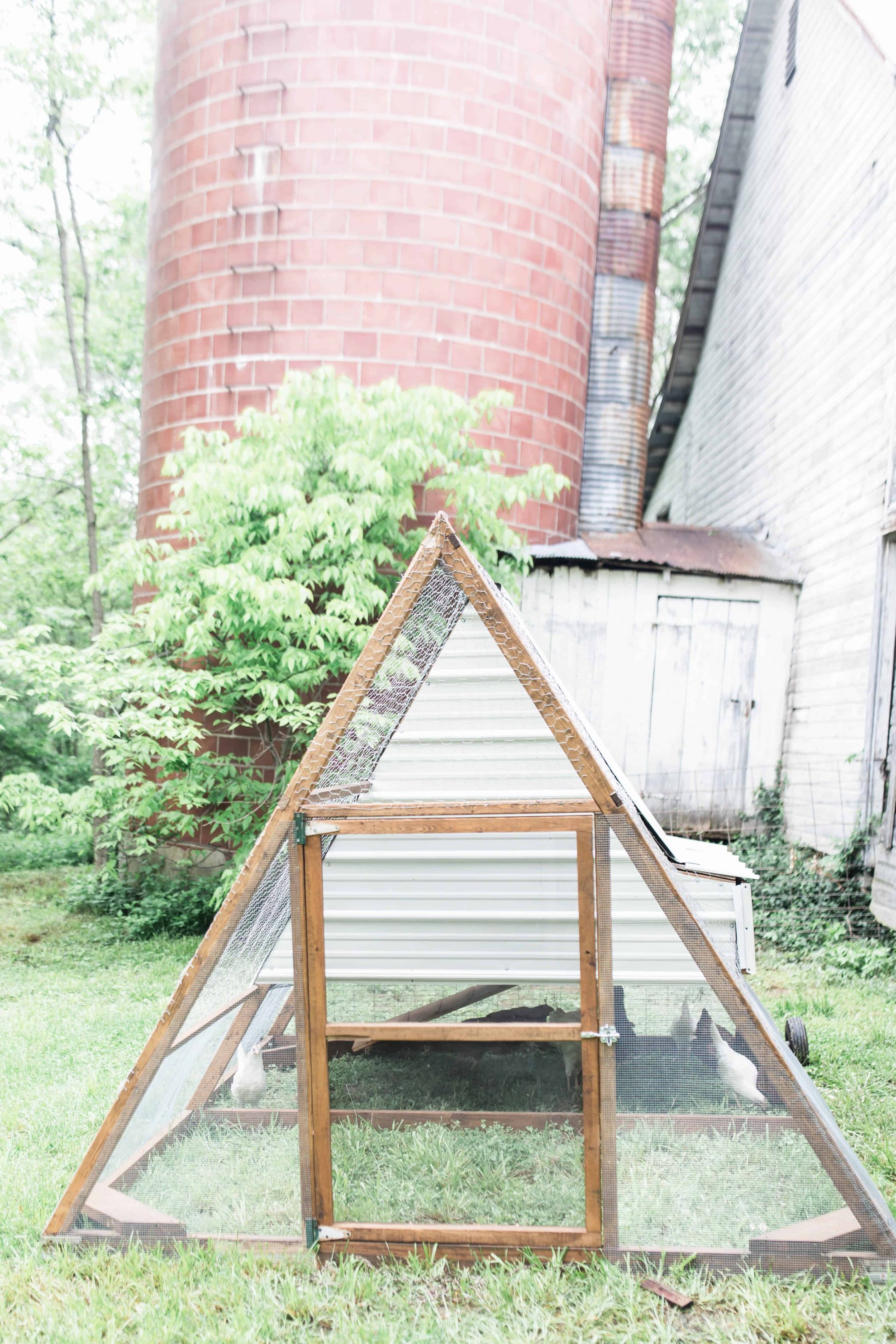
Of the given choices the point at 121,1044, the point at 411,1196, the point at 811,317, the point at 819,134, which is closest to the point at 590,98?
the point at 819,134

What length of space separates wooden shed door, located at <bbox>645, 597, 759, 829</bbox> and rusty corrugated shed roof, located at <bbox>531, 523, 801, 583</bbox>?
0.33 metres

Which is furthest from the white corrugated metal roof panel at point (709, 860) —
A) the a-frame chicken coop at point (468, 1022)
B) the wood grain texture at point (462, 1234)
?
the wood grain texture at point (462, 1234)

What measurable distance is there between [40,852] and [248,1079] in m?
8.41

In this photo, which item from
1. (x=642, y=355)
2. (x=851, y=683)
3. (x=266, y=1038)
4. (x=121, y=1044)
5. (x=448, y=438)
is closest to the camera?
(x=266, y=1038)

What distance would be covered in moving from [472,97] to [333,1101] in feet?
25.0

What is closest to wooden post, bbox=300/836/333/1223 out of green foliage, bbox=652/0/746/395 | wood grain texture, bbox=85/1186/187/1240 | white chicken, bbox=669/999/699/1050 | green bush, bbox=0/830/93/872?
wood grain texture, bbox=85/1186/187/1240

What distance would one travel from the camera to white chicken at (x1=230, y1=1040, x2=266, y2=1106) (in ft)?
10.4

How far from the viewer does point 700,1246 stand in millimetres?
2855

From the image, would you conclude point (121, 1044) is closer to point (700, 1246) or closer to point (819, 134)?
point (700, 1246)

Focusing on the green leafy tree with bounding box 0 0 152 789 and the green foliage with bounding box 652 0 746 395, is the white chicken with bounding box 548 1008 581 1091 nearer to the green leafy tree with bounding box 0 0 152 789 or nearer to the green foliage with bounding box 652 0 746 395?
the green leafy tree with bounding box 0 0 152 789

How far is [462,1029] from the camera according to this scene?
113 inches

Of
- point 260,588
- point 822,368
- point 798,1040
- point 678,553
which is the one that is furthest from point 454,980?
point 822,368

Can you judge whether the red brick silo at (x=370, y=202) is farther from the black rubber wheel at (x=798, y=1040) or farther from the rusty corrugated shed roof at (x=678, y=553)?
the black rubber wheel at (x=798, y=1040)

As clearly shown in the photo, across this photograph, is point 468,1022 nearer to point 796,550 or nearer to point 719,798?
point 719,798
